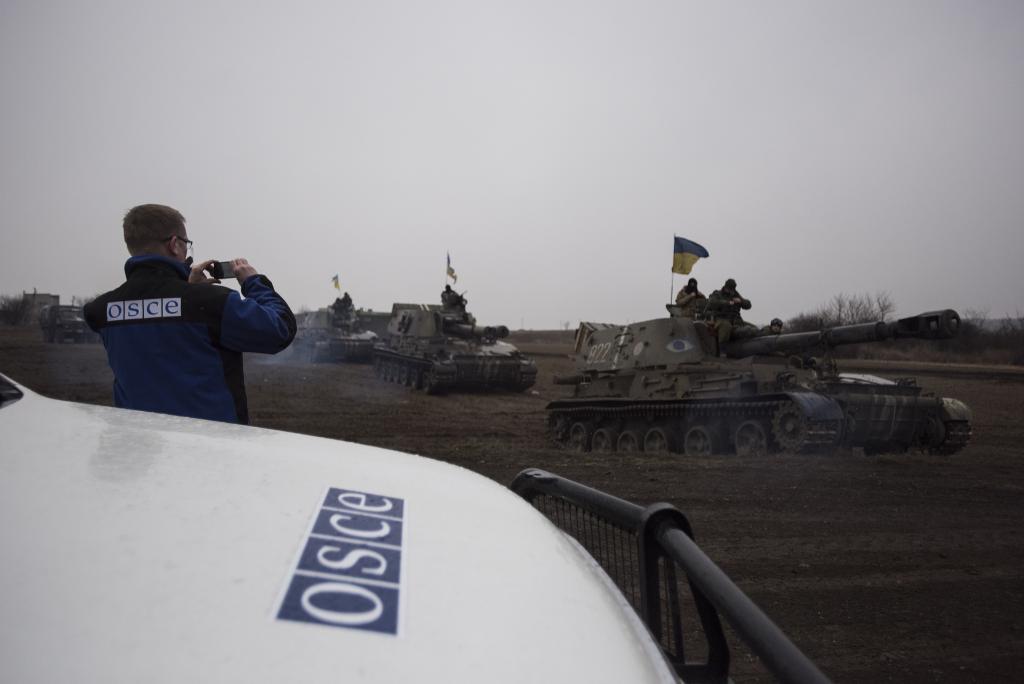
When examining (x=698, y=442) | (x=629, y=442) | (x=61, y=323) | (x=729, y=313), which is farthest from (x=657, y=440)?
(x=61, y=323)

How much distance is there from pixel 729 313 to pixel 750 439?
235 cm

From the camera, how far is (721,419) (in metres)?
10.7

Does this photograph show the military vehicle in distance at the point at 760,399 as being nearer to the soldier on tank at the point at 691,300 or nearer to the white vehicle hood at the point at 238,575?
the soldier on tank at the point at 691,300

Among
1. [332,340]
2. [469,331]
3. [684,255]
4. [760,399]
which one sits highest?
[684,255]

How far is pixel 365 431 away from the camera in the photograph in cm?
1238

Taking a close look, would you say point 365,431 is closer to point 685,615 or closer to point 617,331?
point 617,331

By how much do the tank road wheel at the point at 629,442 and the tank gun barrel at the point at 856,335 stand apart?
2099 millimetres

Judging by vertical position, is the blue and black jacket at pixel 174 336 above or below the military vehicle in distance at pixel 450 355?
below

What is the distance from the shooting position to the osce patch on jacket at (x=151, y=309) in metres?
2.21

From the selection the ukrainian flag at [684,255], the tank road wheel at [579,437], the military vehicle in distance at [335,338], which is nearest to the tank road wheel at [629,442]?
the tank road wheel at [579,437]

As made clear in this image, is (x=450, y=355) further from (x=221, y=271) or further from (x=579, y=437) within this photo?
(x=221, y=271)

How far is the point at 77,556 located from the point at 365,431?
38.5 ft

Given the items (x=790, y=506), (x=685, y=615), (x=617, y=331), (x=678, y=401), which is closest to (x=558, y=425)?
(x=617, y=331)

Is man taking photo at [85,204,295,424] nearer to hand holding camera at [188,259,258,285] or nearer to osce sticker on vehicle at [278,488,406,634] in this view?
hand holding camera at [188,259,258,285]
